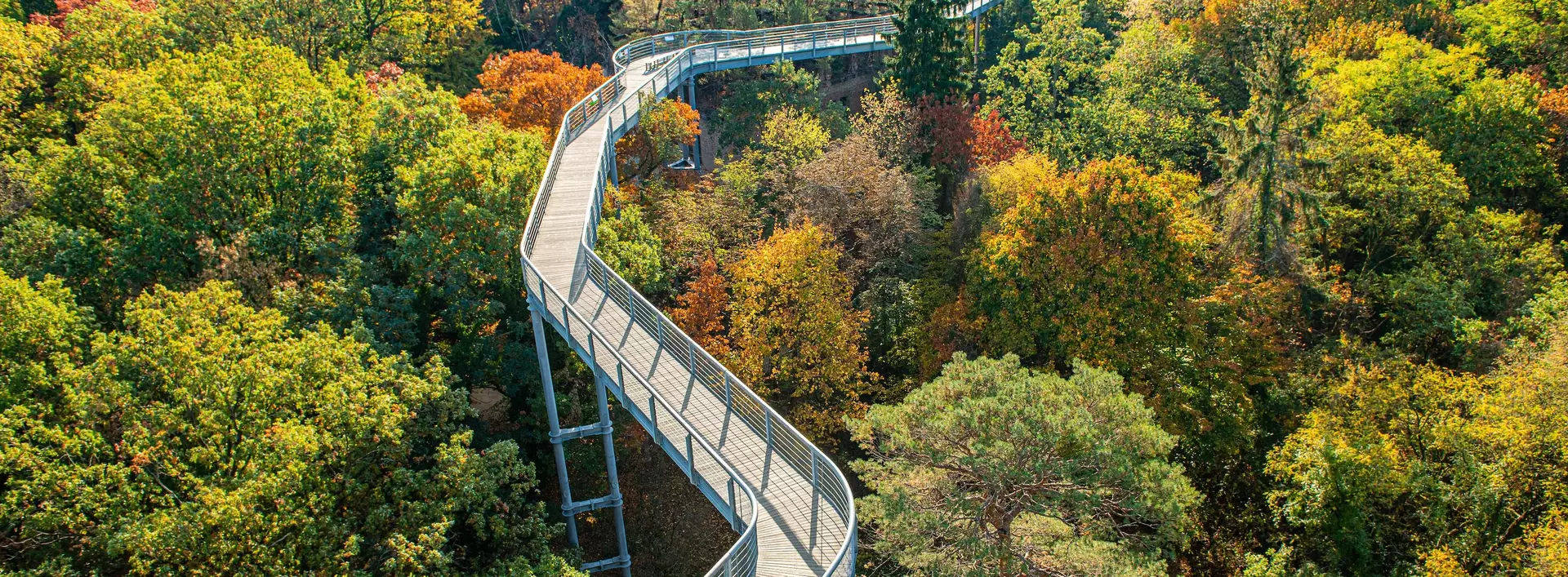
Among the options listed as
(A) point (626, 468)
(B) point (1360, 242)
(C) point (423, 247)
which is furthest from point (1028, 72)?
(C) point (423, 247)

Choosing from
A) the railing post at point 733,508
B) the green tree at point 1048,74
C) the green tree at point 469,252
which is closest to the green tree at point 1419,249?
the green tree at point 1048,74

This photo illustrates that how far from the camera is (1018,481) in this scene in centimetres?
2130

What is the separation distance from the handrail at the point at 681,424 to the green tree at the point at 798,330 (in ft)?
22.3

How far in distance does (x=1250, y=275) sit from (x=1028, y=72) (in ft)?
73.4

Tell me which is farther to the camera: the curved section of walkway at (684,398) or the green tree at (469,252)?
the green tree at (469,252)

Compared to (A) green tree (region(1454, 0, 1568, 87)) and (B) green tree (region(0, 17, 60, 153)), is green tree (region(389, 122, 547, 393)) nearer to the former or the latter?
(B) green tree (region(0, 17, 60, 153))

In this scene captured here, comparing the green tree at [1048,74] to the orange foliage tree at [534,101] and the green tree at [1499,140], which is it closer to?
the green tree at [1499,140]

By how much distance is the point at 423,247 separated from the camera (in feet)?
84.1

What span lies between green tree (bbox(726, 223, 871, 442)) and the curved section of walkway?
5441mm

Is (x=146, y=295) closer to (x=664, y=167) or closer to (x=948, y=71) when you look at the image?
(x=664, y=167)

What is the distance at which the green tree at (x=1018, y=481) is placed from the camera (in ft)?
66.2

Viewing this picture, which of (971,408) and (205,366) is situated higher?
(205,366)

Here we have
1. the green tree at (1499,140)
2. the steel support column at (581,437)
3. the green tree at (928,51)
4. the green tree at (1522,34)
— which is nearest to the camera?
the steel support column at (581,437)

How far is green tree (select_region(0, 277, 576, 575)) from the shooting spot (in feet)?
59.4
